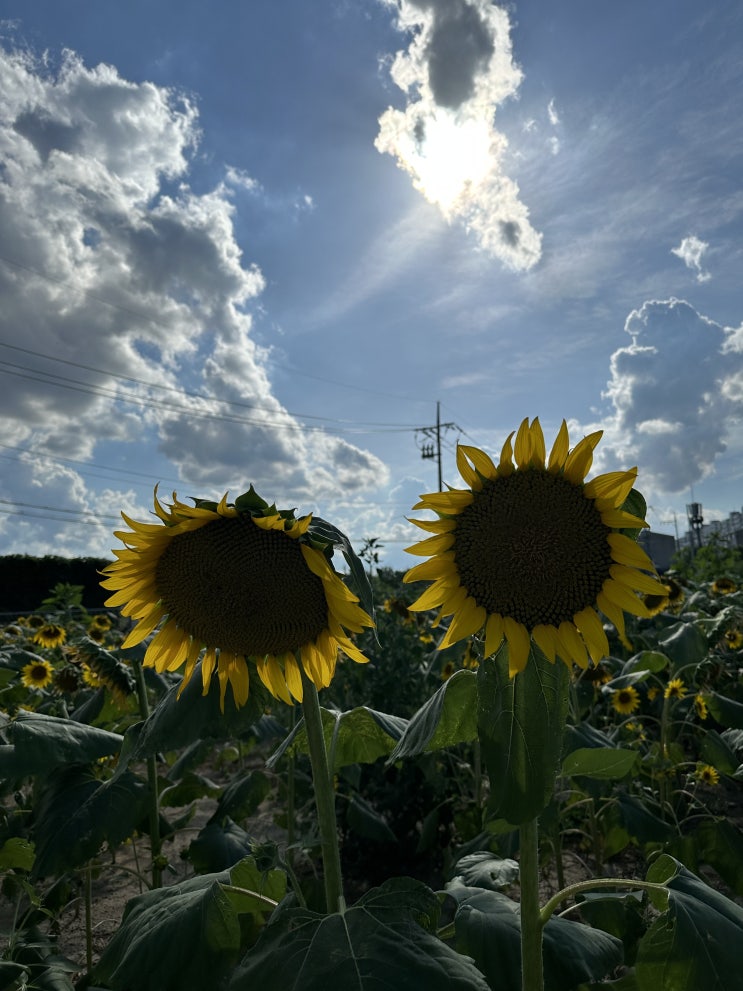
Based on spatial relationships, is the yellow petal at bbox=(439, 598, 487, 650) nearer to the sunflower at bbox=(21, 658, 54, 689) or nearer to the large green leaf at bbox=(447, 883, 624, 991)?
the large green leaf at bbox=(447, 883, 624, 991)

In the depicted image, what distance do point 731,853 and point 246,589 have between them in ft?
7.22

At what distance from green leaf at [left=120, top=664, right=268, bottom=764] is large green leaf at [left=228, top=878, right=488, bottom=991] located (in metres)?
0.46

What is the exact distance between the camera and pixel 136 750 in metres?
1.59

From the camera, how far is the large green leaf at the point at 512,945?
1.39m

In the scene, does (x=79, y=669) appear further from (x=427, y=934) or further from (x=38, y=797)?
(x=427, y=934)

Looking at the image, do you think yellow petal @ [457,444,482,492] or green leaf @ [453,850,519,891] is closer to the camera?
yellow petal @ [457,444,482,492]

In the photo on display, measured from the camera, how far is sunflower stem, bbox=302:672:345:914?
1.44 meters

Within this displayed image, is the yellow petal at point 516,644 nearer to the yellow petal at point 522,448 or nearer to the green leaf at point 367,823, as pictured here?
the yellow petal at point 522,448

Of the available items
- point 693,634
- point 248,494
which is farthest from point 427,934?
point 693,634

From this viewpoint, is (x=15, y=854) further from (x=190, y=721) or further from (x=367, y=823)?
(x=367, y=823)

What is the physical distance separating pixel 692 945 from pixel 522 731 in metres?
0.41

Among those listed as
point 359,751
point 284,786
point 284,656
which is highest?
point 284,656

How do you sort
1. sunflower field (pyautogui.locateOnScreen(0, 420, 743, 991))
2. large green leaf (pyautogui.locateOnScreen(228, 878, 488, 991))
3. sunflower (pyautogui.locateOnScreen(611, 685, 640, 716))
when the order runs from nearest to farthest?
large green leaf (pyautogui.locateOnScreen(228, 878, 488, 991)) < sunflower field (pyautogui.locateOnScreen(0, 420, 743, 991)) < sunflower (pyautogui.locateOnScreen(611, 685, 640, 716))

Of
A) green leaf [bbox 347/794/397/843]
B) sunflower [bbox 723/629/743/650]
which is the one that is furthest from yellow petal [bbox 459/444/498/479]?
sunflower [bbox 723/629/743/650]
